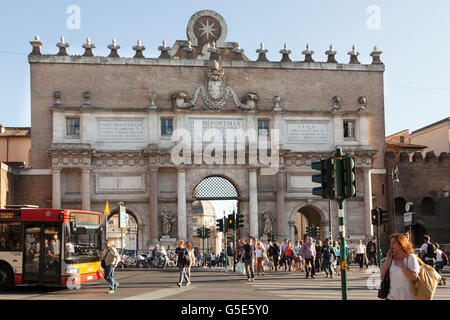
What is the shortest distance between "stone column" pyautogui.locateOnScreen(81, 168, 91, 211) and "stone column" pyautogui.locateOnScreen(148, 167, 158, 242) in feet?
11.9

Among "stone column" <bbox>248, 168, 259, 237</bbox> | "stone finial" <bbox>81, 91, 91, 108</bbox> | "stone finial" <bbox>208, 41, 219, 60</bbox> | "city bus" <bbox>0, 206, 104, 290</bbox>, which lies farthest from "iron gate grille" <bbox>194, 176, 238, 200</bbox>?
"city bus" <bbox>0, 206, 104, 290</bbox>

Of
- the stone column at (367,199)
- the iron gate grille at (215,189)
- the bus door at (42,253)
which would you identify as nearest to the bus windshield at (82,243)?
the bus door at (42,253)

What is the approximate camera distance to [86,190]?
121 ft

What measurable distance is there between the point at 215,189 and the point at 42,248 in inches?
848

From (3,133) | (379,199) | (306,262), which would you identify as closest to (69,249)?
(306,262)

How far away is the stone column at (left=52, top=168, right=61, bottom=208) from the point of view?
36.5 meters

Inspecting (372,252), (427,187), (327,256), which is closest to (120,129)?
(372,252)

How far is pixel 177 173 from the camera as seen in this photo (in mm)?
38156

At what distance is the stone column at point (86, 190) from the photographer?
121 feet

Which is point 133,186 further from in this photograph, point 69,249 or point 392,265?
point 392,265

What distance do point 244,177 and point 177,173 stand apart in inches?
166

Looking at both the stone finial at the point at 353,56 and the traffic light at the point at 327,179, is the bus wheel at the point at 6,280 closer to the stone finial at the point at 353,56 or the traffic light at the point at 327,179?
the traffic light at the point at 327,179

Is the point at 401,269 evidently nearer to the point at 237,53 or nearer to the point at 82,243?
the point at 82,243

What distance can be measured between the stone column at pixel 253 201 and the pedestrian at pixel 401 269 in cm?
3021
